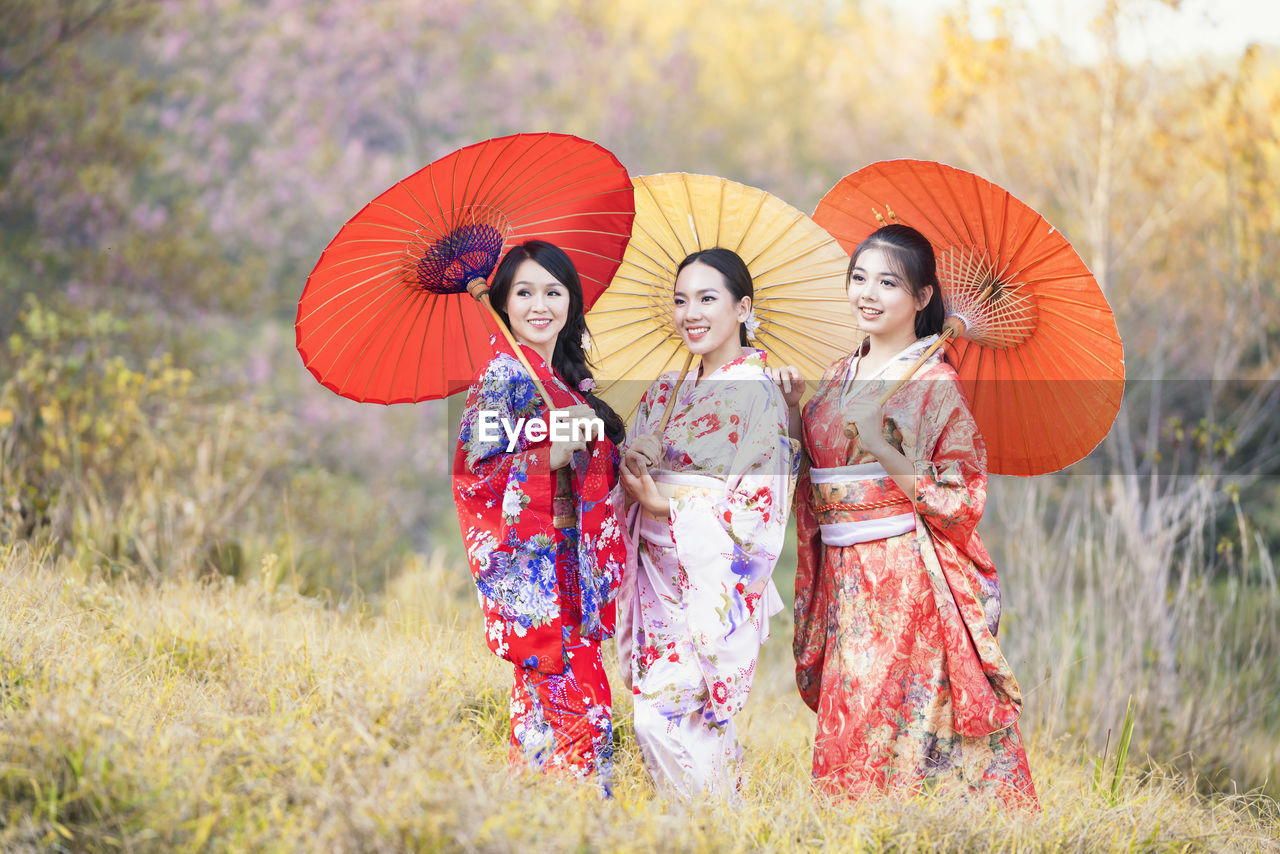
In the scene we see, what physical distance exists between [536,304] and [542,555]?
30.2 inches

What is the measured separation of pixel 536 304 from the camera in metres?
3.10

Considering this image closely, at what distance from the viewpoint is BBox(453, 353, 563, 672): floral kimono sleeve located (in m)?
2.90

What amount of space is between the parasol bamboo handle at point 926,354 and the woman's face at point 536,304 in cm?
95

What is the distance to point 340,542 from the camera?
280 inches

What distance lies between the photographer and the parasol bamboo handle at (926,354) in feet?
9.89

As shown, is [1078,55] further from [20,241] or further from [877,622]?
[20,241]

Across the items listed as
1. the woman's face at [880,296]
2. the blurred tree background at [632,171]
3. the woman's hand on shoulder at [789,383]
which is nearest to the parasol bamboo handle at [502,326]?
the woman's hand on shoulder at [789,383]

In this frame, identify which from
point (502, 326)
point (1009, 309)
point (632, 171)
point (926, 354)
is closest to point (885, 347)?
point (926, 354)

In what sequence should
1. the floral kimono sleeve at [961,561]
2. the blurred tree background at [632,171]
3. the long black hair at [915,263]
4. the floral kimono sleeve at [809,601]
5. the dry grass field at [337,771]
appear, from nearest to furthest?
the dry grass field at [337,771] < the floral kimono sleeve at [961,561] < the long black hair at [915,263] < the floral kimono sleeve at [809,601] < the blurred tree background at [632,171]

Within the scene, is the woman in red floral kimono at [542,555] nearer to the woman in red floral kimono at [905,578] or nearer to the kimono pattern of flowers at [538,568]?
the kimono pattern of flowers at [538,568]

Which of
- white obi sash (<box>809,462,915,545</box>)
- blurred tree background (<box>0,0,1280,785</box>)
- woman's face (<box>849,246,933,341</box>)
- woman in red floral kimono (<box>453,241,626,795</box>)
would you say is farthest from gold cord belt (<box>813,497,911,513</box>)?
blurred tree background (<box>0,0,1280,785</box>)

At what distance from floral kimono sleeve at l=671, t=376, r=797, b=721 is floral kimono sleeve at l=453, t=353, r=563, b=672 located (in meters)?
0.40

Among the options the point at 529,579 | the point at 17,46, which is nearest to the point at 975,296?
the point at 529,579

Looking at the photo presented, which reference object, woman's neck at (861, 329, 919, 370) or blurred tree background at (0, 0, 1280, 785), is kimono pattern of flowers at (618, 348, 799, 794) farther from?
blurred tree background at (0, 0, 1280, 785)
